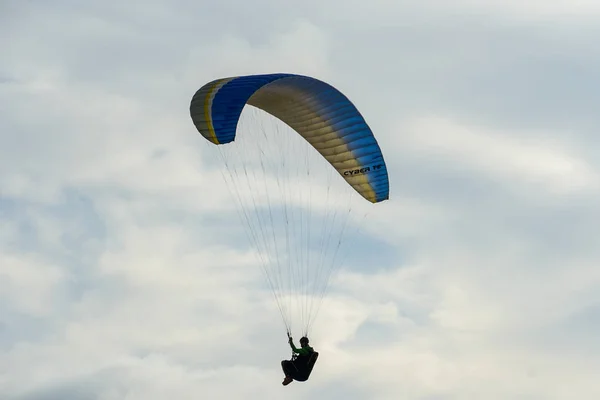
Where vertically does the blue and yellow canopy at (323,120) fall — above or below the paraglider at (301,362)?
above

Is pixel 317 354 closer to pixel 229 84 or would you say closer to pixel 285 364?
pixel 285 364

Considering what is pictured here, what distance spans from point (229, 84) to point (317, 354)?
1082 centimetres

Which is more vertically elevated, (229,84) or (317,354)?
(229,84)

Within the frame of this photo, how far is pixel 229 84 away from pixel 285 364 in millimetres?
10875

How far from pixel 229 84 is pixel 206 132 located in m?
2.00

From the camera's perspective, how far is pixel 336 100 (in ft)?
184

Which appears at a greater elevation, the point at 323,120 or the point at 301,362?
the point at 323,120

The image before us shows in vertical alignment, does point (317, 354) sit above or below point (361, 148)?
below

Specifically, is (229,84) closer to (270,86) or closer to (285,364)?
(270,86)

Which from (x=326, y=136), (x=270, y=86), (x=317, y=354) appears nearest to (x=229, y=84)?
(x=270, y=86)

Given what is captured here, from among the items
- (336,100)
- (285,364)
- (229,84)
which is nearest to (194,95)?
(229,84)

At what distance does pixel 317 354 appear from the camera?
54.7 metres

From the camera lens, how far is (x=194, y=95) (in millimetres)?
54594

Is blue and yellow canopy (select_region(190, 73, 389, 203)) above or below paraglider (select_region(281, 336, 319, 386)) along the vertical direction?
above
